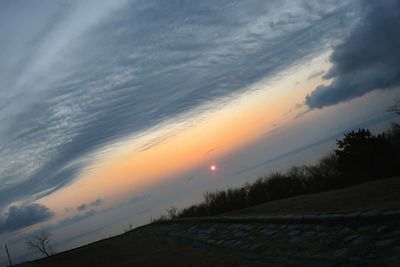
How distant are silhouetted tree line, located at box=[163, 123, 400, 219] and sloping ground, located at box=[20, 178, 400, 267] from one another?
187 inches

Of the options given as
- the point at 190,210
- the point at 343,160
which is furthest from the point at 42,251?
the point at 343,160

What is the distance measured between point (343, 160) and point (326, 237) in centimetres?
1100

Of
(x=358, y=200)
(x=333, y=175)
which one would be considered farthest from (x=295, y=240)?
(x=333, y=175)

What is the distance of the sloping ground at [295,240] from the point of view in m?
6.59

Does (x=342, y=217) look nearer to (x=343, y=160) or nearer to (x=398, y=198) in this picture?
(x=398, y=198)

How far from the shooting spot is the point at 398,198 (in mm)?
9633

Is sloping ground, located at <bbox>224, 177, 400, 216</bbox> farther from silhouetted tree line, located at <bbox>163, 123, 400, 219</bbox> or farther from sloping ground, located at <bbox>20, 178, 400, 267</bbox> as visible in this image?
silhouetted tree line, located at <bbox>163, 123, 400, 219</bbox>

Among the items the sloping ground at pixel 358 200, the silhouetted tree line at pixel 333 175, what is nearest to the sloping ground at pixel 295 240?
the sloping ground at pixel 358 200

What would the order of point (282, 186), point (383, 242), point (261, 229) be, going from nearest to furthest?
point (383, 242) → point (261, 229) → point (282, 186)

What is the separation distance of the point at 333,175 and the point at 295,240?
11.8m

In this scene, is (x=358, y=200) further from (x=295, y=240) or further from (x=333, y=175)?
(x=333, y=175)

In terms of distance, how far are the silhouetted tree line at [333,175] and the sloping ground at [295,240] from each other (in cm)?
476

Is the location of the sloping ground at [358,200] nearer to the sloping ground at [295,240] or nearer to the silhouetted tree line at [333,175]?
the sloping ground at [295,240]

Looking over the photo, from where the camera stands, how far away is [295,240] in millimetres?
8344
